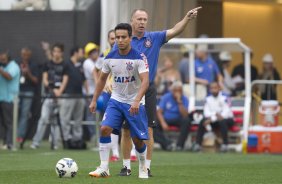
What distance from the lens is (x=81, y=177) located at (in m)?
12.8

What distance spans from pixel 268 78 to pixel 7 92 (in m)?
6.38

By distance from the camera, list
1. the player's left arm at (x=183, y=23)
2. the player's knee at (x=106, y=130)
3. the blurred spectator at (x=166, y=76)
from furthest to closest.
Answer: the blurred spectator at (x=166, y=76)
the player's left arm at (x=183, y=23)
the player's knee at (x=106, y=130)

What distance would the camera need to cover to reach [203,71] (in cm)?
2330

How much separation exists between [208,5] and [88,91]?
17.0ft

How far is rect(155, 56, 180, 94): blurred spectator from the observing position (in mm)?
23719

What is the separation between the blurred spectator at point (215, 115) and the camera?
21.8m

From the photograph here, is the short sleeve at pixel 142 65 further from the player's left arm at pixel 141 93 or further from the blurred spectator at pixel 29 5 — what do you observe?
the blurred spectator at pixel 29 5

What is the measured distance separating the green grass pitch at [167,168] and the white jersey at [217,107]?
171cm

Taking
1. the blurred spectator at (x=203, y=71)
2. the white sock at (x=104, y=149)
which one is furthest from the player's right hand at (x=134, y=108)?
the blurred spectator at (x=203, y=71)

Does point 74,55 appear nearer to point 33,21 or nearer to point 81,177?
point 33,21

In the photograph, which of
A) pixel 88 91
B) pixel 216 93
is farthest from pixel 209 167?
pixel 88 91

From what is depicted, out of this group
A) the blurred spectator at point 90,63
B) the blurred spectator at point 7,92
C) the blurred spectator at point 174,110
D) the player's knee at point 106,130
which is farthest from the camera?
the blurred spectator at point 90,63

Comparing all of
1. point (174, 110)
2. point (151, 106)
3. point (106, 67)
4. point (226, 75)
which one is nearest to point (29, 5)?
point (226, 75)

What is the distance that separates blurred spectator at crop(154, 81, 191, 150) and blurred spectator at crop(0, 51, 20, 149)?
3134 mm
